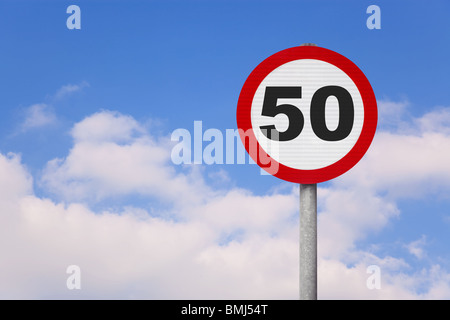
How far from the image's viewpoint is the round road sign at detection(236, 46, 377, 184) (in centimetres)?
275

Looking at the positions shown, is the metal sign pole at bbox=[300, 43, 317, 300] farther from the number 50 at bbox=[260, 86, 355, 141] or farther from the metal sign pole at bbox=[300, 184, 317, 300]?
the number 50 at bbox=[260, 86, 355, 141]

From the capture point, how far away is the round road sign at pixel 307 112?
9.02ft

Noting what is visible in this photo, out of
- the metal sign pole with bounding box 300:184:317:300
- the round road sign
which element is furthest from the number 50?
the metal sign pole with bounding box 300:184:317:300

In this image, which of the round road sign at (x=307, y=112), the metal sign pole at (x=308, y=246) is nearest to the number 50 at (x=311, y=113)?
the round road sign at (x=307, y=112)

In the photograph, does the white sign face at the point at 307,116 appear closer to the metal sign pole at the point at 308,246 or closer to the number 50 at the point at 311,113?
the number 50 at the point at 311,113

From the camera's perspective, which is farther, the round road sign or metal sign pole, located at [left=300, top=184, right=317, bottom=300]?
the round road sign

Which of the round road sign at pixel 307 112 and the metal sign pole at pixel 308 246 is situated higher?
the round road sign at pixel 307 112

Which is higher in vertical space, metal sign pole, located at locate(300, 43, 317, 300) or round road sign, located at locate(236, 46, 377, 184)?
round road sign, located at locate(236, 46, 377, 184)

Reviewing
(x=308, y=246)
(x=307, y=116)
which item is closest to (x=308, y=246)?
(x=308, y=246)

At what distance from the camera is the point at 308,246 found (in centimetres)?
263

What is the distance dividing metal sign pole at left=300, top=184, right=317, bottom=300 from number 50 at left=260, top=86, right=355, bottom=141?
1.22 feet

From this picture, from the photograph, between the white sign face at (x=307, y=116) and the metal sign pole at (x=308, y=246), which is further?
the white sign face at (x=307, y=116)
